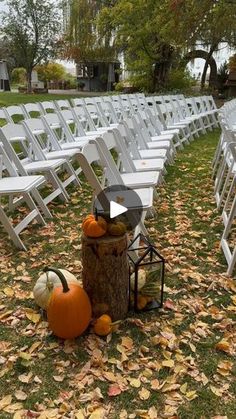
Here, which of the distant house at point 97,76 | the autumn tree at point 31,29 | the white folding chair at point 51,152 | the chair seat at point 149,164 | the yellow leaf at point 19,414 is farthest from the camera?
the distant house at point 97,76

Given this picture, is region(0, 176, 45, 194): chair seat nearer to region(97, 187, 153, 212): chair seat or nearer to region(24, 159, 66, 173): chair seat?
region(24, 159, 66, 173): chair seat

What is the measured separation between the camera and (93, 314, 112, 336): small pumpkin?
97.7 inches

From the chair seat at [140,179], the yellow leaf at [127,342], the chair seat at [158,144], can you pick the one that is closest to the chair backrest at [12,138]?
the chair seat at [140,179]

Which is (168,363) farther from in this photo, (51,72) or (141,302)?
(51,72)

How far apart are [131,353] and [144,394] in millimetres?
317

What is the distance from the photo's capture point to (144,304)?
274 cm

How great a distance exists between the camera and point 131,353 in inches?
93.7

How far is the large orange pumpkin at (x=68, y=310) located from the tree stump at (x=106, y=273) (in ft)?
0.27

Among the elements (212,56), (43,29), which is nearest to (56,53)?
(43,29)

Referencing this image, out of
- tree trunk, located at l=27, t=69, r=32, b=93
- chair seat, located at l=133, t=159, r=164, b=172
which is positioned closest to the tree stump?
chair seat, located at l=133, t=159, r=164, b=172

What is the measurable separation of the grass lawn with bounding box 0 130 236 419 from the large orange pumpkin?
0.31 feet

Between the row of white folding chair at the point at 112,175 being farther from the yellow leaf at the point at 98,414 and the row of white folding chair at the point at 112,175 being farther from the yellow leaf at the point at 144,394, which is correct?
the yellow leaf at the point at 98,414

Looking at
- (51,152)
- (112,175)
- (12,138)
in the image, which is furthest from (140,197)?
(51,152)

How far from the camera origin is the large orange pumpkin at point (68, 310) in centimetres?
237
